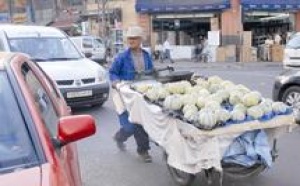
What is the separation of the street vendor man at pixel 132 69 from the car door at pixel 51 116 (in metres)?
1.97

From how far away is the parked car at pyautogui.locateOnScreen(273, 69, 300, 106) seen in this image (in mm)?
9859

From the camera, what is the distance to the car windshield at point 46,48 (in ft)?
37.0

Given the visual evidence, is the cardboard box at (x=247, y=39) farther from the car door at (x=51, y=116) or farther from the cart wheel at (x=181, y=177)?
the car door at (x=51, y=116)

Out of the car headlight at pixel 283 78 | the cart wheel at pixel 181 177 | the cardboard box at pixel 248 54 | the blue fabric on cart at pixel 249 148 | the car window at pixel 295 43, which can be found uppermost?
the car window at pixel 295 43

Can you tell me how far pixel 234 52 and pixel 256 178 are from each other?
1061 inches

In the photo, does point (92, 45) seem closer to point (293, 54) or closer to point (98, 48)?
point (98, 48)

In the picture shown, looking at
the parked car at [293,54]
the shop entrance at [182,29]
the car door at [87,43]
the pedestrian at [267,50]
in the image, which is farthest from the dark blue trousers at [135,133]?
the shop entrance at [182,29]

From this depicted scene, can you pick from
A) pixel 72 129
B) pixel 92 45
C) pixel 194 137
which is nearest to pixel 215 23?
pixel 92 45

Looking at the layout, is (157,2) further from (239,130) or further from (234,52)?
(239,130)

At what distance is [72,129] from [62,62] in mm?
8230

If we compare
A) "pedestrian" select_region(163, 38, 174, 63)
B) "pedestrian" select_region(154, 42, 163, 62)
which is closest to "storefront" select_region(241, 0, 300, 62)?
"pedestrian" select_region(163, 38, 174, 63)

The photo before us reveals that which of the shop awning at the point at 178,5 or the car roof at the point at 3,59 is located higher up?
the shop awning at the point at 178,5

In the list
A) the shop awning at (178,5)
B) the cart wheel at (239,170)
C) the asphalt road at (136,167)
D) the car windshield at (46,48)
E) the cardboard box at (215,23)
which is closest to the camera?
the cart wheel at (239,170)

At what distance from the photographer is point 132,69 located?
737 centimetres
